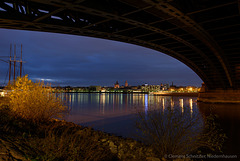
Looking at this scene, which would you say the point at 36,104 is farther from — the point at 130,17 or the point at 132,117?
the point at 132,117

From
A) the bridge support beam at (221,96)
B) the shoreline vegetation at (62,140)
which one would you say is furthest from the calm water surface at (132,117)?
the bridge support beam at (221,96)

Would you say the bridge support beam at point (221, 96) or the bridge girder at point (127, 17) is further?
the bridge support beam at point (221, 96)

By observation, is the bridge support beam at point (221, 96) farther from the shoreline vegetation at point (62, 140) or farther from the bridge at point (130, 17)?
the shoreline vegetation at point (62, 140)

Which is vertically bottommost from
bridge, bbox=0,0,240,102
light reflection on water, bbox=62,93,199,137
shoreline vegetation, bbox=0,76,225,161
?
light reflection on water, bbox=62,93,199,137

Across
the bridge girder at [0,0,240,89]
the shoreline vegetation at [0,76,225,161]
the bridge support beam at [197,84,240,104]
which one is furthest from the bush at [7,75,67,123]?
the bridge support beam at [197,84,240,104]

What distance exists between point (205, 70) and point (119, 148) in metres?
36.5

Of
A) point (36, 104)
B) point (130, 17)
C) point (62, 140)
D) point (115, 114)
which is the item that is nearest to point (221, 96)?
point (115, 114)

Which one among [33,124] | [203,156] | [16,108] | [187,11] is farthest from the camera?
[187,11]

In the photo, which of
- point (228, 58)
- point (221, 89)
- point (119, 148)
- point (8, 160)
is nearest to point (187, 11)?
point (119, 148)

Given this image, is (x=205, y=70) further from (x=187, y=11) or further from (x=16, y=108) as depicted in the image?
(x=16, y=108)

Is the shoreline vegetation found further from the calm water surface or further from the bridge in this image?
the bridge

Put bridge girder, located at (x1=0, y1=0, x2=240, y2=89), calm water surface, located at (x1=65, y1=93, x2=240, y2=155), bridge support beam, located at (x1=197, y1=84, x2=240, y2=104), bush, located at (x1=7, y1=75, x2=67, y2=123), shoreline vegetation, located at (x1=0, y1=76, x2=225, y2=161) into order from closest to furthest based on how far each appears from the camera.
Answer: shoreline vegetation, located at (x1=0, y1=76, x2=225, y2=161) < calm water surface, located at (x1=65, y1=93, x2=240, y2=155) < bush, located at (x1=7, y1=75, x2=67, y2=123) < bridge girder, located at (x1=0, y1=0, x2=240, y2=89) < bridge support beam, located at (x1=197, y1=84, x2=240, y2=104)

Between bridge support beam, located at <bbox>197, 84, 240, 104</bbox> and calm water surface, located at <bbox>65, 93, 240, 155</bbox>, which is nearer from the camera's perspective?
calm water surface, located at <bbox>65, 93, 240, 155</bbox>

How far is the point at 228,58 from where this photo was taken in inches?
1166
